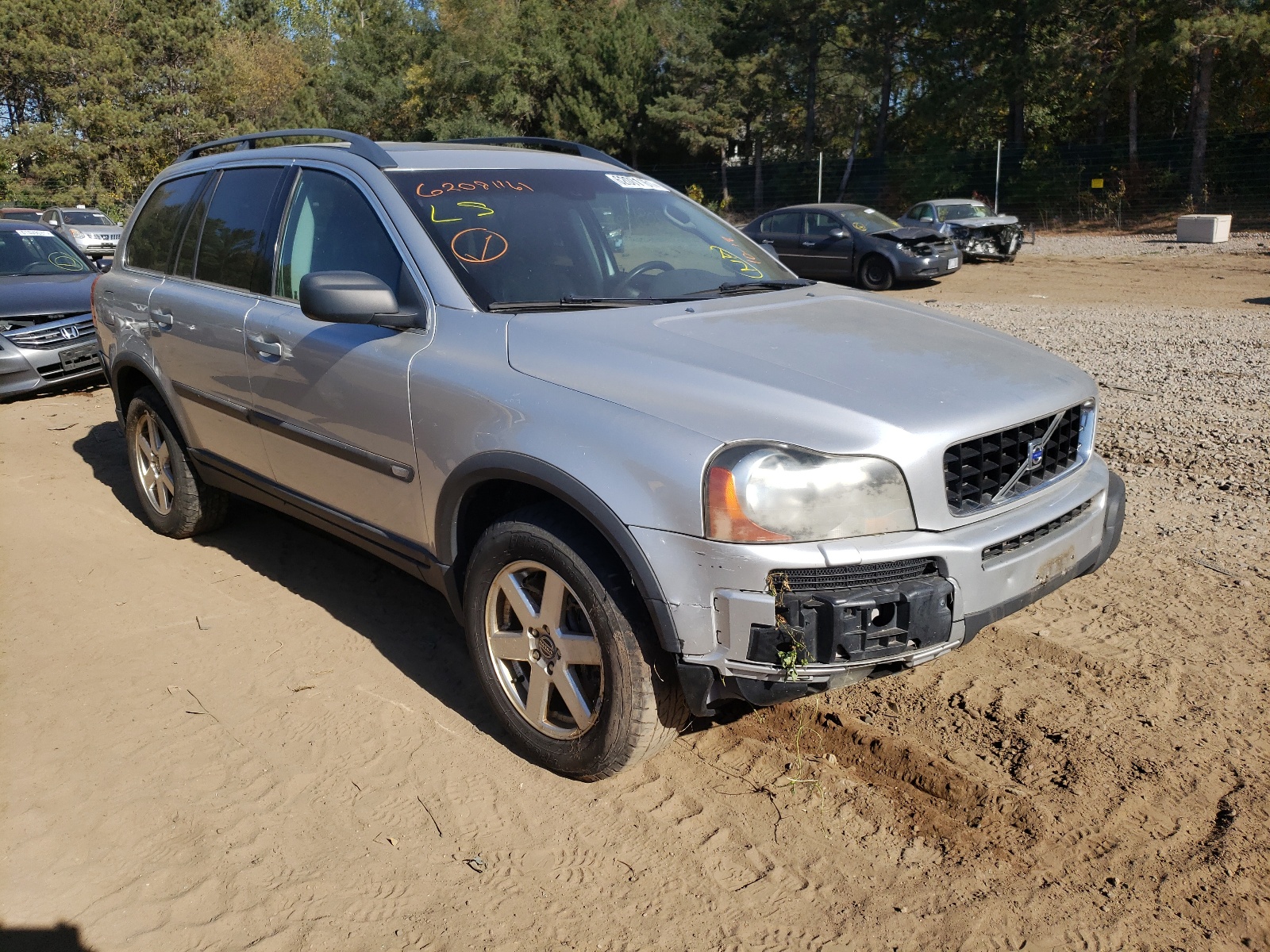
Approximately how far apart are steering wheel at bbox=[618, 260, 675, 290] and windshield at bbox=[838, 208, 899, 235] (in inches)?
575

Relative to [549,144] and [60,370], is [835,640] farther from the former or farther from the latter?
[60,370]

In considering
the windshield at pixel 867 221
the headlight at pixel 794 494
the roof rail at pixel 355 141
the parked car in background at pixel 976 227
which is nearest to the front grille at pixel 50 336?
the roof rail at pixel 355 141

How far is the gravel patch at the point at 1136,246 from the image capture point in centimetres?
2148

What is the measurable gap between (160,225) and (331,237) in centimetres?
188

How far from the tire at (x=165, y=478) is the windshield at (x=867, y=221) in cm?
1432

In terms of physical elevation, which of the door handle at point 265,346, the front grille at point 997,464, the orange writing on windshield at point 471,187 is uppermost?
the orange writing on windshield at point 471,187

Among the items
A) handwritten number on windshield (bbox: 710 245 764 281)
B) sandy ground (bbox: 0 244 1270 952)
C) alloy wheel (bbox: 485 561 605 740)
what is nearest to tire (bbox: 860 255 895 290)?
sandy ground (bbox: 0 244 1270 952)

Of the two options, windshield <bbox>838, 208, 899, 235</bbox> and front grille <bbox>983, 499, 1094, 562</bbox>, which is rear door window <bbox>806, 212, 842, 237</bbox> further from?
front grille <bbox>983, 499, 1094, 562</bbox>

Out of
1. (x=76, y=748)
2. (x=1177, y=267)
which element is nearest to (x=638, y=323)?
(x=76, y=748)

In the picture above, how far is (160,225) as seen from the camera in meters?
5.18

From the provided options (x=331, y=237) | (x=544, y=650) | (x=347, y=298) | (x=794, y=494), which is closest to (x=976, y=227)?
(x=331, y=237)

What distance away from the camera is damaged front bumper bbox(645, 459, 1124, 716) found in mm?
2523

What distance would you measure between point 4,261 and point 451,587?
977 cm

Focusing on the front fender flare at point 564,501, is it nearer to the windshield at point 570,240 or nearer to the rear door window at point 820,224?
the windshield at point 570,240
